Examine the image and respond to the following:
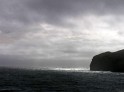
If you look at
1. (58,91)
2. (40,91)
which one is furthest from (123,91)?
(40,91)

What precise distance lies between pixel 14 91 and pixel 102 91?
21.6m

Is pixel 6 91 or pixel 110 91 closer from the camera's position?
pixel 6 91

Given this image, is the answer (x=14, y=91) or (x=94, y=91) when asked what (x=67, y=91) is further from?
(x=14, y=91)

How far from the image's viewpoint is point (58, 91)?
6300cm

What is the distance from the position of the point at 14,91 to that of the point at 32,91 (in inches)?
167

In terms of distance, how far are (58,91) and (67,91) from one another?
221cm

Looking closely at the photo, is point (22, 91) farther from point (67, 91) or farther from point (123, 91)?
point (123, 91)

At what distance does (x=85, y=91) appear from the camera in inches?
2532

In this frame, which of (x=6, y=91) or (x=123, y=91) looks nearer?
(x=6, y=91)

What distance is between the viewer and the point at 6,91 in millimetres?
60438

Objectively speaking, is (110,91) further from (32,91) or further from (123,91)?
(32,91)

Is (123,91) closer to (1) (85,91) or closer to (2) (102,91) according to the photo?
(2) (102,91)

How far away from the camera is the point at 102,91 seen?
6412 centimetres

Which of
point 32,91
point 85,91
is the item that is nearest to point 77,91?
point 85,91
